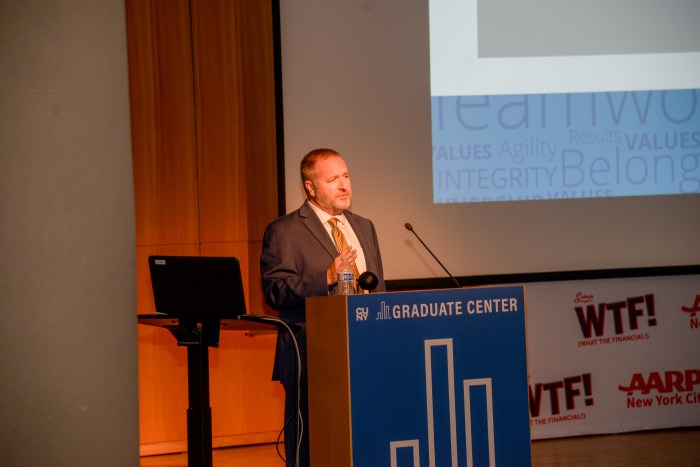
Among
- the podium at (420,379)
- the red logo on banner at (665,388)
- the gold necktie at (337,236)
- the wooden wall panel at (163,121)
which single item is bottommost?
the red logo on banner at (665,388)

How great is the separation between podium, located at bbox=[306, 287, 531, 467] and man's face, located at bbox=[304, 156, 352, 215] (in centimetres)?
84

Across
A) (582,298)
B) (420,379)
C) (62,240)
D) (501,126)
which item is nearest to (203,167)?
(501,126)

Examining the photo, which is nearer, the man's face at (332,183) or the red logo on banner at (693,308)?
the man's face at (332,183)

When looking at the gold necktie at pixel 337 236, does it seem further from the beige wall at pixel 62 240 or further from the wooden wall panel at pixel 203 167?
the beige wall at pixel 62 240

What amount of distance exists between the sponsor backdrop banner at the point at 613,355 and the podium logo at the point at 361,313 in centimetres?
281

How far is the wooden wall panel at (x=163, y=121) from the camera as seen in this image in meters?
5.24

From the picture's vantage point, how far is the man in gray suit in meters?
3.43

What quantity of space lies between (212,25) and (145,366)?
2.18 metres

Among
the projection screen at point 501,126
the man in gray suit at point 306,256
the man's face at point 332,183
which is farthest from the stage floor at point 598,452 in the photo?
the man's face at point 332,183

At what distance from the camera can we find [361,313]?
284cm

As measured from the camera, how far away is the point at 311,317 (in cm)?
304

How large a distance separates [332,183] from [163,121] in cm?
192

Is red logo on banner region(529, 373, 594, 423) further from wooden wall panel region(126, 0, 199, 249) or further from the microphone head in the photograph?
the microphone head

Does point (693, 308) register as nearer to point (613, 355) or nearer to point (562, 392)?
point (613, 355)
